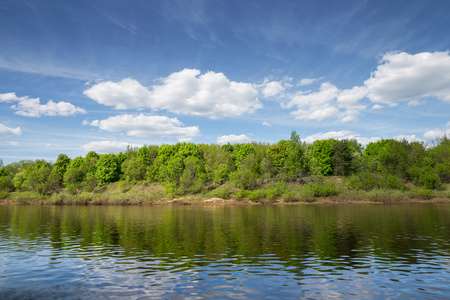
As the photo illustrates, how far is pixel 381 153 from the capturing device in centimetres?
11606

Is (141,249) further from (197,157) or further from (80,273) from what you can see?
(197,157)

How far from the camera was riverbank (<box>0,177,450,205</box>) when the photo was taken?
9475 centimetres

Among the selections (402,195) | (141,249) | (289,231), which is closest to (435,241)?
(289,231)

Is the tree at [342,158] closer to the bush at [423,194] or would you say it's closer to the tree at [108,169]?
the bush at [423,194]

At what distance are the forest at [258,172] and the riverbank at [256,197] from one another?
51 centimetres

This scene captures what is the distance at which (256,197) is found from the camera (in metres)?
104

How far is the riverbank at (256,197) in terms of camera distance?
94750 millimetres

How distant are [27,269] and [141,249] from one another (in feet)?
29.1

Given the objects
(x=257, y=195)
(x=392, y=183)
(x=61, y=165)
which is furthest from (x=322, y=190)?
(x=61, y=165)

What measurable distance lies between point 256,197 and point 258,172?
21.3 meters

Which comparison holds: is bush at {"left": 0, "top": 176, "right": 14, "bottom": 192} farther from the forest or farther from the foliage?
the foliage

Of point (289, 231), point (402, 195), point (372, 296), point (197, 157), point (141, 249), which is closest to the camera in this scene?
point (372, 296)

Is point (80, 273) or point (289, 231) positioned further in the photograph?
point (289, 231)

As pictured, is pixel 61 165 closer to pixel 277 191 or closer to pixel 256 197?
pixel 256 197
